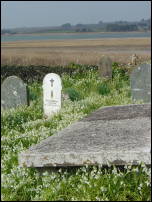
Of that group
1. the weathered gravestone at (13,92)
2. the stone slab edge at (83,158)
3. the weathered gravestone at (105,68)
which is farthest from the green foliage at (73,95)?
the stone slab edge at (83,158)

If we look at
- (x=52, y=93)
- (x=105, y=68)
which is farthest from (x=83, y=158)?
(x=105, y=68)

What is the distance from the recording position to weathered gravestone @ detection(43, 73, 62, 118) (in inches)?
505

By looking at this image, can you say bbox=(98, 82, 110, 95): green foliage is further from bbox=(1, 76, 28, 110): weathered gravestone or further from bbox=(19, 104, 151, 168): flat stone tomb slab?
bbox=(19, 104, 151, 168): flat stone tomb slab

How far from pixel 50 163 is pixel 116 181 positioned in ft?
2.74

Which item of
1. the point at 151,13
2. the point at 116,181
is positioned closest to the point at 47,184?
the point at 116,181

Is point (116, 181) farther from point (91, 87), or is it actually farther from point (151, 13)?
point (91, 87)

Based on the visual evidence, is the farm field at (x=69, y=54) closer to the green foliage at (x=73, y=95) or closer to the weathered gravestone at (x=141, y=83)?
the weathered gravestone at (x=141, y=83)

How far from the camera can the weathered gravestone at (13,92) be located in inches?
528

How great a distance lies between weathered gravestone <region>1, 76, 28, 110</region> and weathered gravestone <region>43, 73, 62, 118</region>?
0.70 metres

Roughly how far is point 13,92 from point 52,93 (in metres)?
1.20

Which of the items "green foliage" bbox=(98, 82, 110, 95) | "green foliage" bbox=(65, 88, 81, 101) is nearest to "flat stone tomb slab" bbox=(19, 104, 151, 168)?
"green foliage" bbox=(65, 88, 81, 101)

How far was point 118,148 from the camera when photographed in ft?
18.2

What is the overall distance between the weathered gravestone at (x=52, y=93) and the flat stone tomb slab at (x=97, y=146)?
545 centimetres

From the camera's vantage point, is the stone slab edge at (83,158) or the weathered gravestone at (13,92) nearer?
the stone slab edge at (83,158)
